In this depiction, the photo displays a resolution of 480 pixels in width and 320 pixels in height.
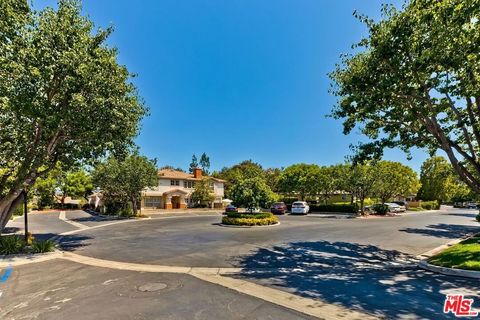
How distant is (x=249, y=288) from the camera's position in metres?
8.21

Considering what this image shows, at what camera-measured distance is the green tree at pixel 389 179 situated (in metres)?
37.9

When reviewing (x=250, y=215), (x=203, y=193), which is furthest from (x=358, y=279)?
(x=203, y=193)

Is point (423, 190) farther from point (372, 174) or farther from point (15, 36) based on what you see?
point (15, 36)

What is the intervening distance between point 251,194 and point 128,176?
1784 centimetres

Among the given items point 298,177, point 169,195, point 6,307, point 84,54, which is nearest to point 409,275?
point 6,307

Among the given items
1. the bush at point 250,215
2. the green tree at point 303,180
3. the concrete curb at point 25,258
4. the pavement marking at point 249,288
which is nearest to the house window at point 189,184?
the green tree at point 303,180

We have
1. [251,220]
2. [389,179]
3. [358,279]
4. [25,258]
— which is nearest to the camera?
[358,279]

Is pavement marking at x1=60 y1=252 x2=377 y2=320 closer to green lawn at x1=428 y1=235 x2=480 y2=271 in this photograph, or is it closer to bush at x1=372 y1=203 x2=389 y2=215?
green lawn at x1=428 y1=235 x2=480 y2=271

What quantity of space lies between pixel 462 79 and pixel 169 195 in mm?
48546

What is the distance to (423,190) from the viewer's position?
2918 inches

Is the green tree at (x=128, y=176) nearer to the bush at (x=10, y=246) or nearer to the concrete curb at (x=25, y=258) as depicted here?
the bush at (x=10, y=246)

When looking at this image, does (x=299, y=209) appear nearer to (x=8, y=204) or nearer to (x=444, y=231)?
(x=444, y=231)

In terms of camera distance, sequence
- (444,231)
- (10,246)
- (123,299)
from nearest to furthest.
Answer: (123,299) → (10,246) → (444,231)

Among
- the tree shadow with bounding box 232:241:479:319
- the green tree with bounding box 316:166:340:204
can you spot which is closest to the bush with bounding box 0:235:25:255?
the tree shadow with bounding box 232:241:479:319
